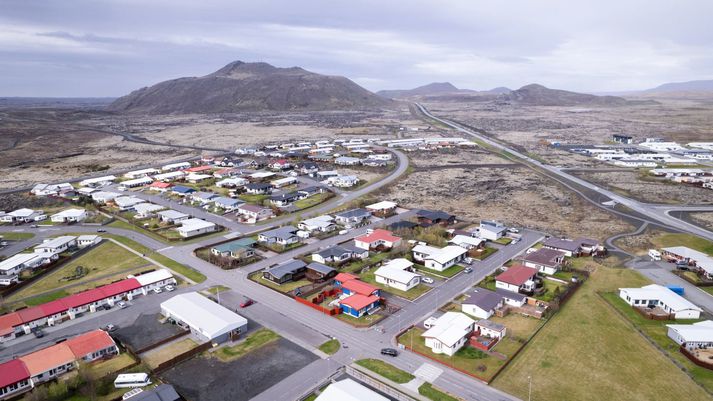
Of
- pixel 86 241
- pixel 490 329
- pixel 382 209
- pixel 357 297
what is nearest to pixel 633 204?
pixel 382 209

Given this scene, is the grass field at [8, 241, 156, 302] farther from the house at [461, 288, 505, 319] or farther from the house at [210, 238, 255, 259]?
the house at [461, 288, 505, 319]

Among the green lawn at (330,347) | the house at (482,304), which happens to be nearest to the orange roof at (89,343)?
the green lawn at (330,347)

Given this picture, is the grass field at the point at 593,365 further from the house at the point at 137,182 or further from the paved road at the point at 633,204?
the house at the point at 137,182

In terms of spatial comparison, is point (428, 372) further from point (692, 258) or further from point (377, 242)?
point (692, 258)

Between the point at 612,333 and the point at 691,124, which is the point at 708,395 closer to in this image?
the point at 612,333

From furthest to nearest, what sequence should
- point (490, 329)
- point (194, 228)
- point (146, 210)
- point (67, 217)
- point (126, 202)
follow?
point (126, 202)
point (146, 210)
point (67, 217)
point (194, 228)
point (490, 329)
